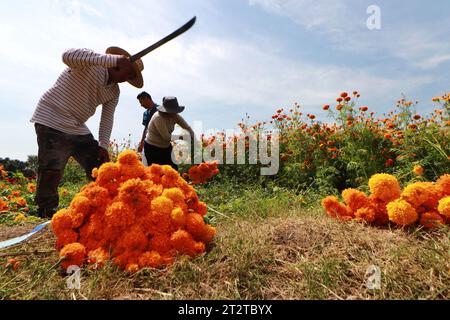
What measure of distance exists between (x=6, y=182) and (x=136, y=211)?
287 inches

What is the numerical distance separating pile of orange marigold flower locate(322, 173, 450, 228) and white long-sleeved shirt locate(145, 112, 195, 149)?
3.06 meters

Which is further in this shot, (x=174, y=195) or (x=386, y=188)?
(x=386, y=188)

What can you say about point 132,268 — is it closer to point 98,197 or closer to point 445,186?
point 98,197

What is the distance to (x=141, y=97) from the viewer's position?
19.6ft

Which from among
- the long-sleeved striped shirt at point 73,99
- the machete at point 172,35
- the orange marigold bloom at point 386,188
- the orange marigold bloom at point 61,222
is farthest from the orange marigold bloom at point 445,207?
the long-sleeved striped shirt at point 73,99

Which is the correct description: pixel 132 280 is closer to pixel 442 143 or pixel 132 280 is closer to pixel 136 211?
pixel 136 211

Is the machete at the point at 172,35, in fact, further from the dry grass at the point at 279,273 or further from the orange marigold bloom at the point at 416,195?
the orange marigold bloom at the point at 416,195

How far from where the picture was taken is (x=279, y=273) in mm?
1711

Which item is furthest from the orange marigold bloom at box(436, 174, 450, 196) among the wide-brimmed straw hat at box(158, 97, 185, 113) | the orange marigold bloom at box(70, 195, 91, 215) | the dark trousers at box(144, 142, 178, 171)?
the dark trousers at box(144, 142, 178, 171)

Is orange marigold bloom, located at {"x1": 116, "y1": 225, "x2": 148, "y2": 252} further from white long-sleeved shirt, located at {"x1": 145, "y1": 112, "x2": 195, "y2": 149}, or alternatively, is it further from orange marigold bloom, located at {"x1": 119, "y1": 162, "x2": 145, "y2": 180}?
white long-sleeved shirt, located at {"x1": 145, "y1": 112, "x2": 195, "y2": 149}

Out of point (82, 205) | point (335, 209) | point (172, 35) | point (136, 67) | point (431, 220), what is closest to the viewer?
point (82, 205)

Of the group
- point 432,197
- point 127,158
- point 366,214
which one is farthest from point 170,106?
point 432,197

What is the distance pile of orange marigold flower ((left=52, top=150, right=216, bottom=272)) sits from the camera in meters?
1.78

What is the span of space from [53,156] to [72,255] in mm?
2040
